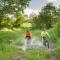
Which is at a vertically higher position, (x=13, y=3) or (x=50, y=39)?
(x=13, y=3)

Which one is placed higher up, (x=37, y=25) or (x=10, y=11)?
(x=10, y=11)

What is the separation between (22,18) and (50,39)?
19297 millimetres

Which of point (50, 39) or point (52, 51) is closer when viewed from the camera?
point (52, 51)

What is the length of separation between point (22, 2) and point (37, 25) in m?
10.6

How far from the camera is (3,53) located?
41.2 ft

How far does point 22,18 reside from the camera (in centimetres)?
3622

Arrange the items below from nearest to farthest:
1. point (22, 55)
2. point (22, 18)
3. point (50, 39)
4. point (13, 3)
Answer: point (22, 55), point (50, 39), point (13, 3), point (22, 18)

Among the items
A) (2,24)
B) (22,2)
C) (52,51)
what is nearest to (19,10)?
(22,2)

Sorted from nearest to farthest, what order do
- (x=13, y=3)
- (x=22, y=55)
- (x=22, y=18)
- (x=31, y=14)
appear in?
(x=22, y=55) < (x=13, y=3) < (x=22, y=18) < (x=31, y=14)

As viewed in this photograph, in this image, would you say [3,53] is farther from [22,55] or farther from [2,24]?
[2,24]

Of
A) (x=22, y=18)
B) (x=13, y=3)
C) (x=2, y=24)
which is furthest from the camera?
(x=22, y=18)

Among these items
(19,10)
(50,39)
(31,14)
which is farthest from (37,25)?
(50,39)

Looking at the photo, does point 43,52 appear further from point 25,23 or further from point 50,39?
point 25,23

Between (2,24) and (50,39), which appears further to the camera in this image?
(2,24)
